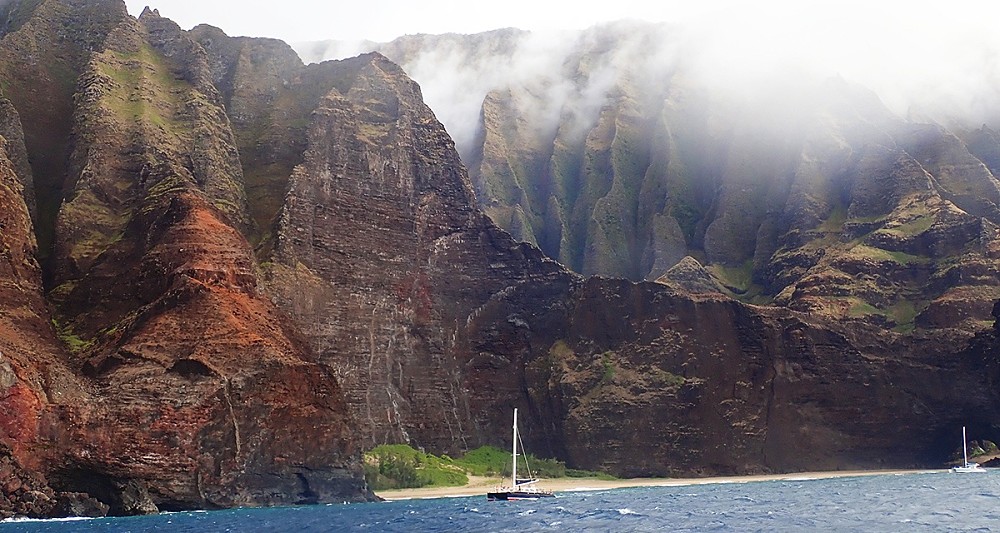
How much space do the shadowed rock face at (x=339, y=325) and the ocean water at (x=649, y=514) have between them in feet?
27.5

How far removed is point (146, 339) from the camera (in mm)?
91438

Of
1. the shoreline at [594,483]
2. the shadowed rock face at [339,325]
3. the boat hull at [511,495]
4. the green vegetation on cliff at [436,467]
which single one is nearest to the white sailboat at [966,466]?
the shoreline at [594,483]

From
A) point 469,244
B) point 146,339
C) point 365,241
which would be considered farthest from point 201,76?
point 146,339

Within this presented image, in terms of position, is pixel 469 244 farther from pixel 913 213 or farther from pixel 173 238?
pixel 913 213

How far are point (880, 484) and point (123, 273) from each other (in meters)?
73.8

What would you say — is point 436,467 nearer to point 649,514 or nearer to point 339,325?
point 339,325

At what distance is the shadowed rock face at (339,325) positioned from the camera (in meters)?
89.9

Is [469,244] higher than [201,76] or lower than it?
lower

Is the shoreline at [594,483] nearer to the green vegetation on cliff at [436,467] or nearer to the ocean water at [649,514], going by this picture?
the green vegetation on cliff at [436,467]

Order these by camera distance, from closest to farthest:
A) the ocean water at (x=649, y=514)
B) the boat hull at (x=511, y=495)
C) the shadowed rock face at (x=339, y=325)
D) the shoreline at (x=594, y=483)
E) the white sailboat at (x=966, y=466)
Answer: the ocean water at (x=649, y=514)
the shadowed rock face at (x=339, y=325)
the boat hull at (x=511, y=495)
the shoreline at (x=594, y=483)
the white sailboat at (x=966, y=466)

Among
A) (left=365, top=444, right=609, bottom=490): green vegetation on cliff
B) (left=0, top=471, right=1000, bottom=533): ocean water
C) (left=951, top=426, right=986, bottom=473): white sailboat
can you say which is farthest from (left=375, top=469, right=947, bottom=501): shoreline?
(left=0, top=471, right=1000, bottom=533): ocean water

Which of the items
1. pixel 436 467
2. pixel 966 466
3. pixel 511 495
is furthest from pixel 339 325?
pixel 966 466

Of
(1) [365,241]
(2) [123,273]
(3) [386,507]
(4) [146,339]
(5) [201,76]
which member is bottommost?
(3) [386,507]

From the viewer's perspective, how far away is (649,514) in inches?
3110
